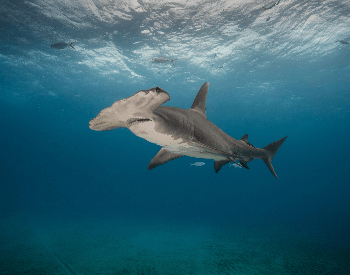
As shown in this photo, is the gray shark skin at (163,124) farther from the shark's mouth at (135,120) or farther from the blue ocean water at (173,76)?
the blue ocean water at (173,76)

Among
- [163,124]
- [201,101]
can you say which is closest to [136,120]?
[163,124]

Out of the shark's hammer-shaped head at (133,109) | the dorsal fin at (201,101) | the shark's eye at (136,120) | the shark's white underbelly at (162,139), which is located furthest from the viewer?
the dorsal fin at (201,101)

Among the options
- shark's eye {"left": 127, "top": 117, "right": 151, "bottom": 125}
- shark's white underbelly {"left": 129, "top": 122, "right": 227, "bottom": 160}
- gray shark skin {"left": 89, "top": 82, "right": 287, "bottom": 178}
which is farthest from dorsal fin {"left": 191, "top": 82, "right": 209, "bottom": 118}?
shark's eye {"left": 127, "top": 117, "right": 151, "bottom": 125}

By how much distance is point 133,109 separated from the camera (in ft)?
5.54

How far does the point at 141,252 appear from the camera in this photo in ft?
34.1

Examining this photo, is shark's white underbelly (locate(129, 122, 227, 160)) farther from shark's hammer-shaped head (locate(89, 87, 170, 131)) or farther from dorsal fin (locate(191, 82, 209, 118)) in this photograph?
dorsal fin (locate(191, 82, 209, 118))

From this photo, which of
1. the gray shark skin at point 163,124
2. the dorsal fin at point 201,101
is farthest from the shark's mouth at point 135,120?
the dorsal fin at point 201,101

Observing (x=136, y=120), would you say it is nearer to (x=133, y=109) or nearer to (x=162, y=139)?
(x=133, y=109)

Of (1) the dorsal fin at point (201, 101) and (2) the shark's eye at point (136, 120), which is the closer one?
(2) the shark's eye at point (136, 120)

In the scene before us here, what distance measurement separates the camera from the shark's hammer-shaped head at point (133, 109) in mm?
1576

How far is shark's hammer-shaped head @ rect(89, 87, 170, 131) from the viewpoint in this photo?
1576 millimetres

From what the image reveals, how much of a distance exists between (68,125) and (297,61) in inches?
2540

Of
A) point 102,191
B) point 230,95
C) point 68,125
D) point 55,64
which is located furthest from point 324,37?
point 102,191

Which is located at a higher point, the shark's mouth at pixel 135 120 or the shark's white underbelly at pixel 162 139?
the shark's mouth at pixel 135 120
